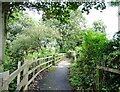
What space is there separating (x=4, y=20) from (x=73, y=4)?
8.89ft

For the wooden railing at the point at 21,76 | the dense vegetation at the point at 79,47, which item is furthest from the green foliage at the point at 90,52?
the wooden railing at the point at 21,76

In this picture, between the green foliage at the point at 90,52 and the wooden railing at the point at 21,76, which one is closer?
the wooden railing at the point at 21,76

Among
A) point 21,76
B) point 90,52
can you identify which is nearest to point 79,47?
point 90,52

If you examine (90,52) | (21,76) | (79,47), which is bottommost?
(21,76)

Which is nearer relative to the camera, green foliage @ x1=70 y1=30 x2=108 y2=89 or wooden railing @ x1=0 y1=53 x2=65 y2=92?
wooden railing @ x1=0 y1=53 x2=65 y2=92

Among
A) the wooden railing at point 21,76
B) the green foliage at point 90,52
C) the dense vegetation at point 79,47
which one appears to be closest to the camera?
the wooden railing at point 21,76

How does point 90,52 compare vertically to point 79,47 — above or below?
below

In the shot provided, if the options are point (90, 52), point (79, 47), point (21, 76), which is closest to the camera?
point (21, 76)

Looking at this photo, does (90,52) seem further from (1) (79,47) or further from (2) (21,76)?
(1) (79,47)

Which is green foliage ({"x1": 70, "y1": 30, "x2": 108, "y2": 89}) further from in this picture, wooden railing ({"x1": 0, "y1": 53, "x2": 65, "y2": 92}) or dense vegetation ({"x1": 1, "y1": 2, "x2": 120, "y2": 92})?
wooden railing ({"x1": 0, "y1": 53, "x2": 65, "y2": 92})

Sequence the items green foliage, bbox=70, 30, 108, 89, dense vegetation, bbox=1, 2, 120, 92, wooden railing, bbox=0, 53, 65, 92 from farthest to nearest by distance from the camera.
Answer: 1. green foliage, bbox=70, 30, 108, 89
2. dense vegetation, bbox=1, 2, 120, 92
3. wooden railing, bbox=0, 53, 65, 92

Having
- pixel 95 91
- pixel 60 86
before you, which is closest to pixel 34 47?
pixel 60 86

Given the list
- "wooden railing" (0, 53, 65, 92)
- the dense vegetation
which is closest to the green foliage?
the dense vegetation

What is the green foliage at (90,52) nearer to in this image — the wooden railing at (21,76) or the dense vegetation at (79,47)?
the dense vegetation at (79,47)
